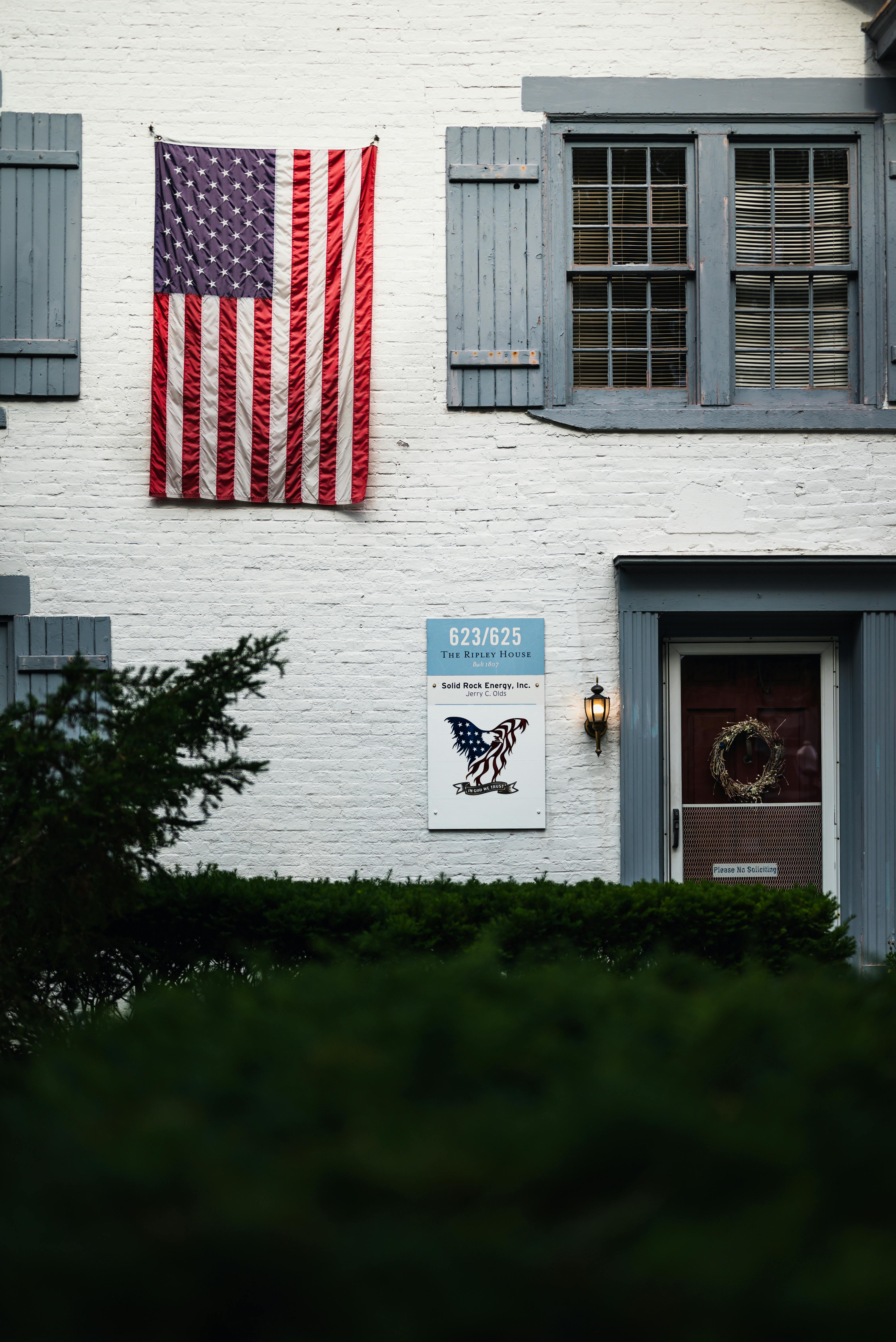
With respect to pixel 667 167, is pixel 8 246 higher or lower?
lower

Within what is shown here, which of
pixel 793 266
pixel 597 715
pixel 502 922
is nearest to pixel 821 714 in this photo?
pixel 597 715

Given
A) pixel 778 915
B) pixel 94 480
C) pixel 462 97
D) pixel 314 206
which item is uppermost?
pixel 462 97

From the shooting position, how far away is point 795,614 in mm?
6605

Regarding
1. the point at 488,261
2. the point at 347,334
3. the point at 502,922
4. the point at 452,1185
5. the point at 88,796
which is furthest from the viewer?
the point at 488,261

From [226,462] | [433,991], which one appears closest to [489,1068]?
[433,991]

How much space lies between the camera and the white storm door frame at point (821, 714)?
262 inches

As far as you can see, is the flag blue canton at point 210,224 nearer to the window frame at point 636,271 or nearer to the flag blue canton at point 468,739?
the window frame at point 636,271

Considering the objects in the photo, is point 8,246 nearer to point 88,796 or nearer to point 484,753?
point 484,753

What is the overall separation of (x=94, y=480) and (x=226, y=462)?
86 cm

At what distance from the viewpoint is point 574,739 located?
639 cm

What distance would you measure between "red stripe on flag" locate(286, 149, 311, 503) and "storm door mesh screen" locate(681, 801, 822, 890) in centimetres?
342

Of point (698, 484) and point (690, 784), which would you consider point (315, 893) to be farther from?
point (698, 484)

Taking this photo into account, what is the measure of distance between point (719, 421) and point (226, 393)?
3.13m

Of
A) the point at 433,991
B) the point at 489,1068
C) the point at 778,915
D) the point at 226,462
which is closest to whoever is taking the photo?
the point at 489,1068
